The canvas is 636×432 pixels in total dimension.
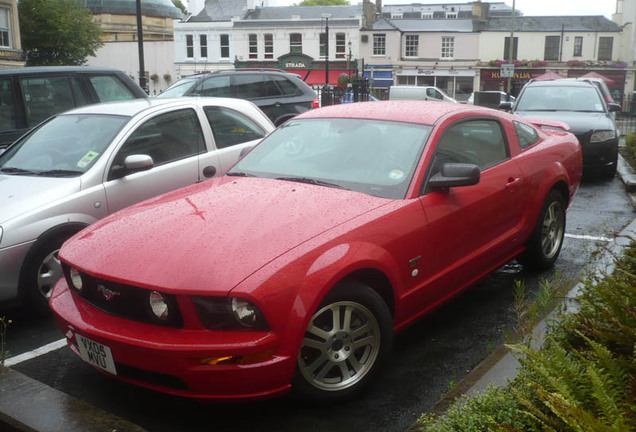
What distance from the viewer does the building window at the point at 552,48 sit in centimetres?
5766

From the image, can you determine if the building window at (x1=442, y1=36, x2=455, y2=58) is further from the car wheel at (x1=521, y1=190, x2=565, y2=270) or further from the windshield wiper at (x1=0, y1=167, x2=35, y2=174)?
the windshield wiper at (x1=0, y1=167, x2=35, y2=174)

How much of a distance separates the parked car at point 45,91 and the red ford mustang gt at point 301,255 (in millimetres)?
4091

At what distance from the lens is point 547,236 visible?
5898mm

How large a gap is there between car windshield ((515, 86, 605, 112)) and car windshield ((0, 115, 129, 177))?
8.82 metres

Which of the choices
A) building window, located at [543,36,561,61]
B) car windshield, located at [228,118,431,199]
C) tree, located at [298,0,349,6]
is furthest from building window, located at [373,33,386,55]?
car windshield, located at [228,118,431,199]

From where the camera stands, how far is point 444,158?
4.59 metres

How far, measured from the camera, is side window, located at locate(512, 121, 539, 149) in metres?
5.64

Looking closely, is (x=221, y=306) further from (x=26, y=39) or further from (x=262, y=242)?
(x=26, y=39)

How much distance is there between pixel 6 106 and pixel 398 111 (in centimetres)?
529

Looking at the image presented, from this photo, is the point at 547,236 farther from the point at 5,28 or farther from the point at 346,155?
the point at 5,28

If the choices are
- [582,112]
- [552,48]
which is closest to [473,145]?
[582,112]

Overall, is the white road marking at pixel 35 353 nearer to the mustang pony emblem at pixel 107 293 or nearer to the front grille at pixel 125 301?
the front grille at pixel 125 301

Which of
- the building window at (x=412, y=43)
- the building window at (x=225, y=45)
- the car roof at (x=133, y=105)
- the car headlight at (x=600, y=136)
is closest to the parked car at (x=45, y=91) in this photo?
the car roof at (x=133, y=105)

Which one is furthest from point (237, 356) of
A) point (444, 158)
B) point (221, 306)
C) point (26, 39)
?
point (26, 39)
